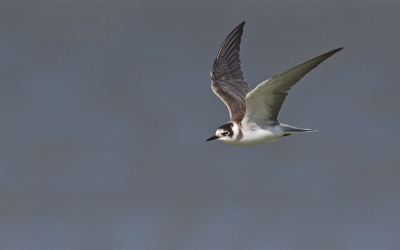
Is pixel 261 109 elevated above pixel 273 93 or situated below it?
below

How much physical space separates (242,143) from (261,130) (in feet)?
1.17

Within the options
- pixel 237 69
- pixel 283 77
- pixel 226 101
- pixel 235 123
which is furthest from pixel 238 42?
pixel 283 77

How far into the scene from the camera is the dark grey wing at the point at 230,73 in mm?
10870

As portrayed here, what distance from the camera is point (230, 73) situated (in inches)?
464

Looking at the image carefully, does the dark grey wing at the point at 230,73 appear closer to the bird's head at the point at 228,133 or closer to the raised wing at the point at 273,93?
the bird's head at the point at 228,133

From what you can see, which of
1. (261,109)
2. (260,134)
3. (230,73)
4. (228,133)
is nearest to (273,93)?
(261,109)

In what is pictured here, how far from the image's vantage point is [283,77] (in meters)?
8.27

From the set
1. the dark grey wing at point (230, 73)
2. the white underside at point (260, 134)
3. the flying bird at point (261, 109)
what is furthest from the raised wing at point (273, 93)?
the dark grey wing at point (230, 73)

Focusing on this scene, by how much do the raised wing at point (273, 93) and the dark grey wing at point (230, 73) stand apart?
4.88ft

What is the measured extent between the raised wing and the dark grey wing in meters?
1.49

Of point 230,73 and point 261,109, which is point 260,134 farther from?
point 230,73

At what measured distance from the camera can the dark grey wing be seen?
1087 cm

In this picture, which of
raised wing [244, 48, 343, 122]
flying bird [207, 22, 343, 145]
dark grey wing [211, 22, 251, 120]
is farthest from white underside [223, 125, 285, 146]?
dark grey wing [211, 22, 251, 120]

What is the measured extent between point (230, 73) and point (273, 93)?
321 cm
